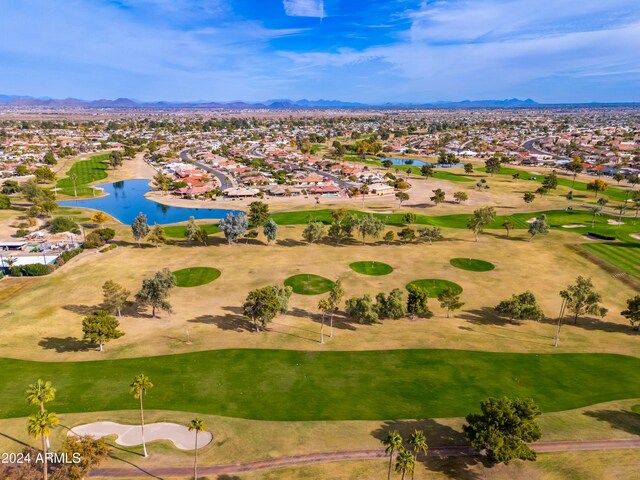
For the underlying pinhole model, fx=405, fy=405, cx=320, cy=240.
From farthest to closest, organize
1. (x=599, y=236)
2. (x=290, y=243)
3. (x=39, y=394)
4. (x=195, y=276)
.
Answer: (x=599, y=236)
(x=290, y=243)
(x=195, y=276)
(x=39, y=394)

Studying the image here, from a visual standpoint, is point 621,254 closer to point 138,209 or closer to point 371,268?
point 371,268

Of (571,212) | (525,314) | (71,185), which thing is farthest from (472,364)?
(71,185)

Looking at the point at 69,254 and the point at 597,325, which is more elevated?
the point at 69,254

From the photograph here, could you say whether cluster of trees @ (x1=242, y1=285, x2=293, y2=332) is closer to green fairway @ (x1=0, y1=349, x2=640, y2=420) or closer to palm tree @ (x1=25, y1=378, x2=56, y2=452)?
green fairway @ (x1=0, y1=349, x2=640, y2=420)

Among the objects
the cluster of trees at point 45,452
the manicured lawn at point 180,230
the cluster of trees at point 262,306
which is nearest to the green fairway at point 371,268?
the cluster of trees at point 262,306

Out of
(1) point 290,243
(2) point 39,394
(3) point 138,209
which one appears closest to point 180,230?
(1) point 290,243

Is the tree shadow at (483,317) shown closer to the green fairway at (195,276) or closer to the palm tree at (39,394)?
the green fairway at (195,276)
